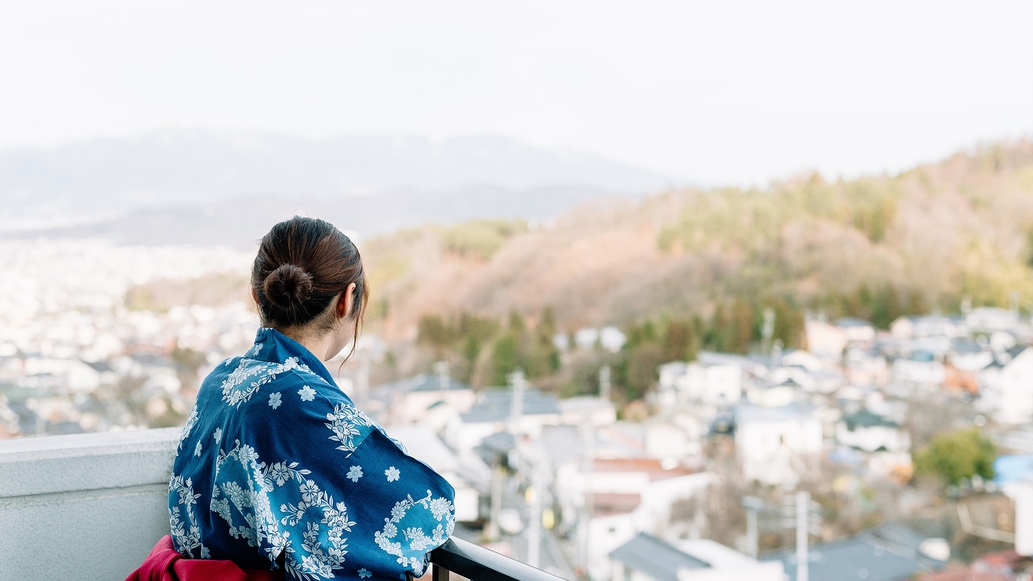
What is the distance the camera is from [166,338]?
24.0 m

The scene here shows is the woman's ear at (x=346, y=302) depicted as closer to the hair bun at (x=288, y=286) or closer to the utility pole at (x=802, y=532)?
the hair bun at (x=288, y=286)

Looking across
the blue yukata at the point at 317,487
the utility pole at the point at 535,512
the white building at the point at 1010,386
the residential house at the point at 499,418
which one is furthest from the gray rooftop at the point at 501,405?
the blue yukata at the point at 317,487

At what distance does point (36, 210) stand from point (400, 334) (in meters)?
12.6

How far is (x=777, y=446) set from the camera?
24047 mm

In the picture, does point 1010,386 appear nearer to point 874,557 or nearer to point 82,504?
point 874,557

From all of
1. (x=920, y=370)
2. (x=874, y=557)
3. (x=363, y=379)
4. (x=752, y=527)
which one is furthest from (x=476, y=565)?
(x=920, y=370)

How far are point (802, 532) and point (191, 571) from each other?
2360 cm

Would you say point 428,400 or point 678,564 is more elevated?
point 428,400

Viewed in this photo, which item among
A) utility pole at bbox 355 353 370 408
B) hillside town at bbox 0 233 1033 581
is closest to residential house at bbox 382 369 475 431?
hillside town at bbox 0 233 1033 581

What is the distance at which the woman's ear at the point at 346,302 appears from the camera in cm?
89

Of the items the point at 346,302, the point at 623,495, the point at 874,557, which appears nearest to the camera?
the point at 346,302

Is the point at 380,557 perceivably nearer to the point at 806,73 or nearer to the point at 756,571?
the point at 756,571

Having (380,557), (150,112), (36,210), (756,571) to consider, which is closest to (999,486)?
(756,571)

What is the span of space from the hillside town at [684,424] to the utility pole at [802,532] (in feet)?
0.39
